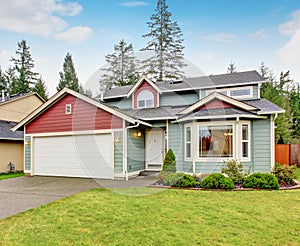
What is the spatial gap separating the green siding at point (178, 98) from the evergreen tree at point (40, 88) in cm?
2202

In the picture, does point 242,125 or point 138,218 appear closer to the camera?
point 138,218

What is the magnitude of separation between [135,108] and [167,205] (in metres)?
9.07

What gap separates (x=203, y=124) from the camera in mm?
9977

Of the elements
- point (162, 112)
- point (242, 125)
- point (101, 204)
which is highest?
point (162, 112)

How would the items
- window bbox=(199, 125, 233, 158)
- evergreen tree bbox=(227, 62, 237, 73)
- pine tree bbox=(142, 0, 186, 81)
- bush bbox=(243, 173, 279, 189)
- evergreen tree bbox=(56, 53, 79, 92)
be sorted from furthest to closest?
1. evergreen tree bbox=(56, 53, 79, 92)
2. evergreen tree bbox=(227, 62, 237, 73)
3. pine tree bbox=(142, 0, 186, 81)
4. window bbox=(199, 125, 233, 158)
5. bush bbox=(243, 173, 279, 189)

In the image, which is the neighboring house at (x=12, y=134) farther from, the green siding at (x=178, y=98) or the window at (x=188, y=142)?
the window at (x=188, y=142)

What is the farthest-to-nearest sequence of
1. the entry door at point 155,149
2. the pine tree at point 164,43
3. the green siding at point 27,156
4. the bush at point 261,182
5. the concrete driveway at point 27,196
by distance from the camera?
the pine tree at point 164,43, the green siding at point 27,156, the entry door at point 155,149, the bush at point 261,182, the concrete driveway at point 27,196

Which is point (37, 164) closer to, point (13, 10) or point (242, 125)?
point (13, 10)

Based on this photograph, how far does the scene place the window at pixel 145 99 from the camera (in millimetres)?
14094

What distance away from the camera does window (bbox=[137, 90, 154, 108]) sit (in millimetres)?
14094

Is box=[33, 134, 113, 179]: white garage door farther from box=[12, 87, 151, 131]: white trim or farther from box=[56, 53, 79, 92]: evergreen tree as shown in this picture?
box=[56, 53, 79, 92]: evergreen tree

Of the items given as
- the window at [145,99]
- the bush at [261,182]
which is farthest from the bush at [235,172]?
the window at [145,99]

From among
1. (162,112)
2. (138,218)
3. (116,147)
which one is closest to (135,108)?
(162,112)

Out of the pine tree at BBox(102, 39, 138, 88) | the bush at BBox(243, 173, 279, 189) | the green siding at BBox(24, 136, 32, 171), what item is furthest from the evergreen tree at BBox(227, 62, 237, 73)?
the green siding at BBox(24, 136, 32, 171)
